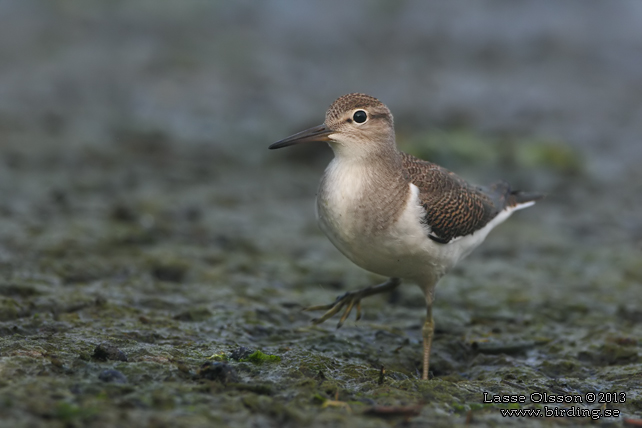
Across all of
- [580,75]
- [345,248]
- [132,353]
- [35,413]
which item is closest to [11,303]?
[132,353]

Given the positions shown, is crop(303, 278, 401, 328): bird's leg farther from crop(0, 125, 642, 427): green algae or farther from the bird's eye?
the bird's eye

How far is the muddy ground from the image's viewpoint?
499 cm

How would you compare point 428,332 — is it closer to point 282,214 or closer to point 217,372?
point 217,372

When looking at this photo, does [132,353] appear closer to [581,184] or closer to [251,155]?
[251,155]

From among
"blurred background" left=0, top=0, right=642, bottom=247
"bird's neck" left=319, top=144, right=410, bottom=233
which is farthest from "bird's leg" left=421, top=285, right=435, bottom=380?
"blurred background" left=0, top=0, right=642, bottom=247

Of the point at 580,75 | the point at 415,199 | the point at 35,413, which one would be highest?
the point at 580,75

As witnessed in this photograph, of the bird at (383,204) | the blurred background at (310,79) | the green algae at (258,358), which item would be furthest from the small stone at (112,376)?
the blurred background at (310,79)

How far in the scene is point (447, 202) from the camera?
6449 mm

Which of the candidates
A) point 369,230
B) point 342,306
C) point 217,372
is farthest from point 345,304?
point 217,372

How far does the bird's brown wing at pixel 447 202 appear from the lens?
6223 mm

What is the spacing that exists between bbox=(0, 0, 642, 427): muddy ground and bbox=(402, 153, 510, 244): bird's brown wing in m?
1.04

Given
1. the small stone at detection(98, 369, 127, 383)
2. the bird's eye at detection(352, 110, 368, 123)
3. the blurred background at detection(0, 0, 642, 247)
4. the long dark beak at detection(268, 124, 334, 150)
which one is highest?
the blurred background at detection(0, 0, 642, 247)

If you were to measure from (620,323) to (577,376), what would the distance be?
1.32 meters

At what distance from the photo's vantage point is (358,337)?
661 centimetres
